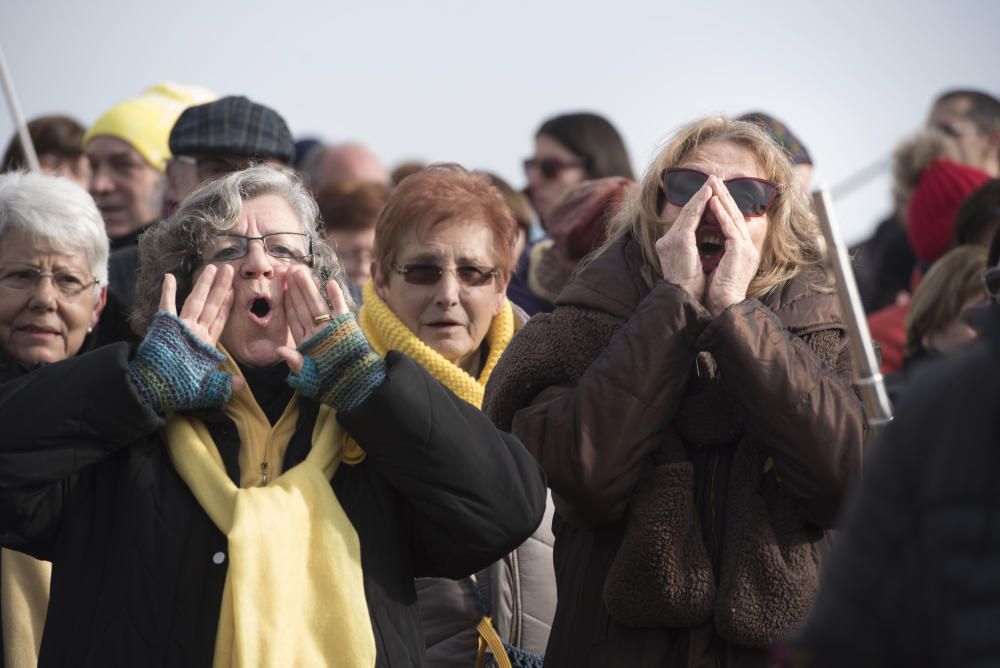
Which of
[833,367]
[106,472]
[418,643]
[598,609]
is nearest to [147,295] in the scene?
[106,472]

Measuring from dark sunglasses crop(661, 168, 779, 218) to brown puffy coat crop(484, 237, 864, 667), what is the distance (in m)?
0.30

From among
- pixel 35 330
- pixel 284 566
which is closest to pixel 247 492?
pixel 284 566

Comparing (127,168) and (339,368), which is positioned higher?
(339,368)

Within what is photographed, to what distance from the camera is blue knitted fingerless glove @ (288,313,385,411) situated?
315 cm

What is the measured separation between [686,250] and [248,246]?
43.1 inches

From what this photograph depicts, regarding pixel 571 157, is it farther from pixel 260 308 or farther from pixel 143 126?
pixel 260 308

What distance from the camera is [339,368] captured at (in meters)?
3.18

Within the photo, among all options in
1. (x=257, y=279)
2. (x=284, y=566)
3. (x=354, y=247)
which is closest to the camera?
(x=284, y=566)

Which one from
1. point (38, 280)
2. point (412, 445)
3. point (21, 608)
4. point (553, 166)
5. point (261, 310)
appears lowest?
point (21, 608)

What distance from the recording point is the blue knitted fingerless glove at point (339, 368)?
10.3 feet

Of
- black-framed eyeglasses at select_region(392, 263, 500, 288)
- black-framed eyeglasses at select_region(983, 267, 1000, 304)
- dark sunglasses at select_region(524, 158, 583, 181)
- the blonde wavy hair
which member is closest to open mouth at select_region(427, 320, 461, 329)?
black-framed eyeglasses at select_region(392, 263, 500, 288)

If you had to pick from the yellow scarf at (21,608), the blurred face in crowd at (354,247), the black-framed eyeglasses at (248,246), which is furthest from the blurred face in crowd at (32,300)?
the blurred face in crowd at (354,247)

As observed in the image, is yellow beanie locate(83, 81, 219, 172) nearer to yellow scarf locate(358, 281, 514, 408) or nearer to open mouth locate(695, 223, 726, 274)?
yellow scarf locate(358, 281, 514, 408)

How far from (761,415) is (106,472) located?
4.89 feet
